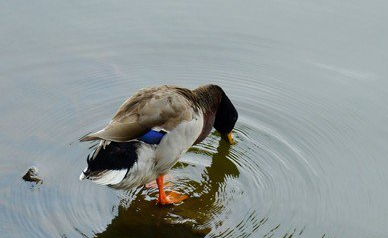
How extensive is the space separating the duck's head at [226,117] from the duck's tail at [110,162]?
135cm

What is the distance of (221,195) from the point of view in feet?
19.4

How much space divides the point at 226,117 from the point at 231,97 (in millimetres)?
543

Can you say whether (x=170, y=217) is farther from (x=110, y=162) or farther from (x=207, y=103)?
(x=207, y=103)

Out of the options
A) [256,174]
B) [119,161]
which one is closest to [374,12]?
[256,174]

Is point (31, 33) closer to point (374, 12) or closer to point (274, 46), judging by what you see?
point (274, 46)

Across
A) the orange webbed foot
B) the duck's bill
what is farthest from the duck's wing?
the duck's bill

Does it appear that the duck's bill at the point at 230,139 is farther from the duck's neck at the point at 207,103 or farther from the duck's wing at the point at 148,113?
the duck's wing at the point at 148,113

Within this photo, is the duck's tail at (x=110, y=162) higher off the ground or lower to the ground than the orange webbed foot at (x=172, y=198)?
higher

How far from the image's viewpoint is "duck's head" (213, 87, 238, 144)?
21.5ft

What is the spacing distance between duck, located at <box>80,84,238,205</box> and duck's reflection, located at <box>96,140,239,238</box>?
114 mm

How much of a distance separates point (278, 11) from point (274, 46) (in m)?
0.61

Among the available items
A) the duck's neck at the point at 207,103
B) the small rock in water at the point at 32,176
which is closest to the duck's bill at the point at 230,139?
the duck's neck at the point at 207,103

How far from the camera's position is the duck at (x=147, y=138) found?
5219mm

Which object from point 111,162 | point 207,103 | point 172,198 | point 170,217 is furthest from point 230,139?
point 111,162
